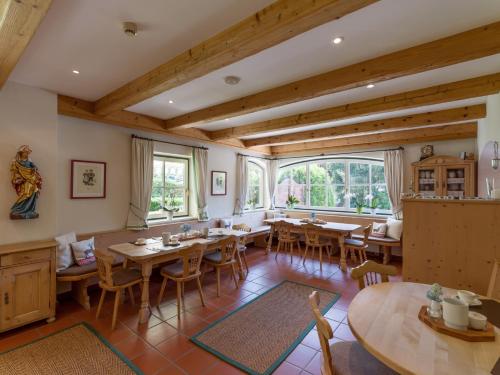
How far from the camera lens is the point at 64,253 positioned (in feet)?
10.5

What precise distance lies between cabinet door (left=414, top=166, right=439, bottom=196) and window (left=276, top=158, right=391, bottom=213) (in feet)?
2.98

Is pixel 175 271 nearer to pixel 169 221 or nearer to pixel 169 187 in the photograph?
pixel 169 221

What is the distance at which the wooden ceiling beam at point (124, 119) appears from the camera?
3382 mm

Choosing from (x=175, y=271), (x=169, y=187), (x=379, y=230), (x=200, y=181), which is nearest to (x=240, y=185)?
(x=200, y=181)

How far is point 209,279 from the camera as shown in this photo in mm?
4164

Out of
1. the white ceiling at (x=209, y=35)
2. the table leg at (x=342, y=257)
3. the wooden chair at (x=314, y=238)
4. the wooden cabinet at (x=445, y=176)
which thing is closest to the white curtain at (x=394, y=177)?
the wooden cabinet at (x=445, y=176)

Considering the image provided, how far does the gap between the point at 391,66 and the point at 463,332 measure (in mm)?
2079

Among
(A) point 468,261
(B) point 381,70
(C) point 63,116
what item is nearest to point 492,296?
(A) point 468,261

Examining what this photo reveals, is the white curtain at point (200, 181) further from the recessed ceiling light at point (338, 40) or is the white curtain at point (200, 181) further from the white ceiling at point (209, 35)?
the recessed ceiling light at point (338, 40)

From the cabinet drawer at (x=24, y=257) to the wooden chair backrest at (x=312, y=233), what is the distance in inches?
156

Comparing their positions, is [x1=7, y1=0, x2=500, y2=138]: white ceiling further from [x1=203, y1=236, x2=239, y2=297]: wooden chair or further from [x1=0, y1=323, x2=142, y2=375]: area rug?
[x1=0, y1=323, x2=142, y2=375]: area rug

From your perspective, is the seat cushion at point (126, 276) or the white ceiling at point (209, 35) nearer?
the white ceiling at point (209, 35)

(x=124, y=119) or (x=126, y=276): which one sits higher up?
(x=124, y=119)

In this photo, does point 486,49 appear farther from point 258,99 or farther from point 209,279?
point 209,279
